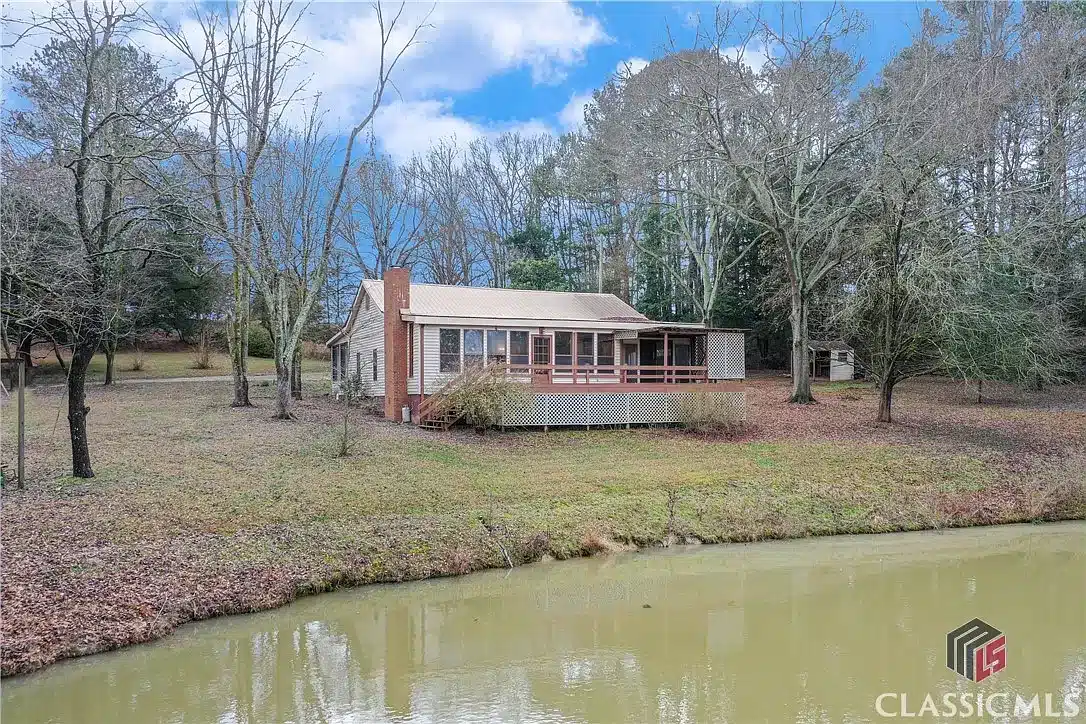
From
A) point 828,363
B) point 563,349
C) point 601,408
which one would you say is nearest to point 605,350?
point 563,349

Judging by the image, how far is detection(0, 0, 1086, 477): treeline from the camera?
360 inches

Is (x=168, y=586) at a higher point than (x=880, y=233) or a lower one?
lower

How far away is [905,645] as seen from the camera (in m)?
6.03

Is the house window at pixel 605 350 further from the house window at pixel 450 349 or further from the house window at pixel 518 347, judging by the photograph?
the house window at pixel 450 349

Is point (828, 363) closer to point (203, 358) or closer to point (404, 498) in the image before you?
point (404, 498)

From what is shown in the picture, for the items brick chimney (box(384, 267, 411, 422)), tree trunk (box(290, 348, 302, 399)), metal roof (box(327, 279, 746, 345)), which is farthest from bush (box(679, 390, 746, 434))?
tree trunk (box(290, 348, 302, 399))

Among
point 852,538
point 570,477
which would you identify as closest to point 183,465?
point 570,477

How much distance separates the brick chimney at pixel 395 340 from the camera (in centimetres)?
1850

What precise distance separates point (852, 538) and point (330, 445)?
356 inches

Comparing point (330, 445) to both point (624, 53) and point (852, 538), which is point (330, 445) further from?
point (624, 53)

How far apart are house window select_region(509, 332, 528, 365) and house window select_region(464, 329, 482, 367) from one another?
959 mm

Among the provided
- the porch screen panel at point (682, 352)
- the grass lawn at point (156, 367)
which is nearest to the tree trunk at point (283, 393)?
the porch screen panel at point (682, 352)

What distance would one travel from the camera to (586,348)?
21156 mm

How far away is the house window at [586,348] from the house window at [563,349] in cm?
33
